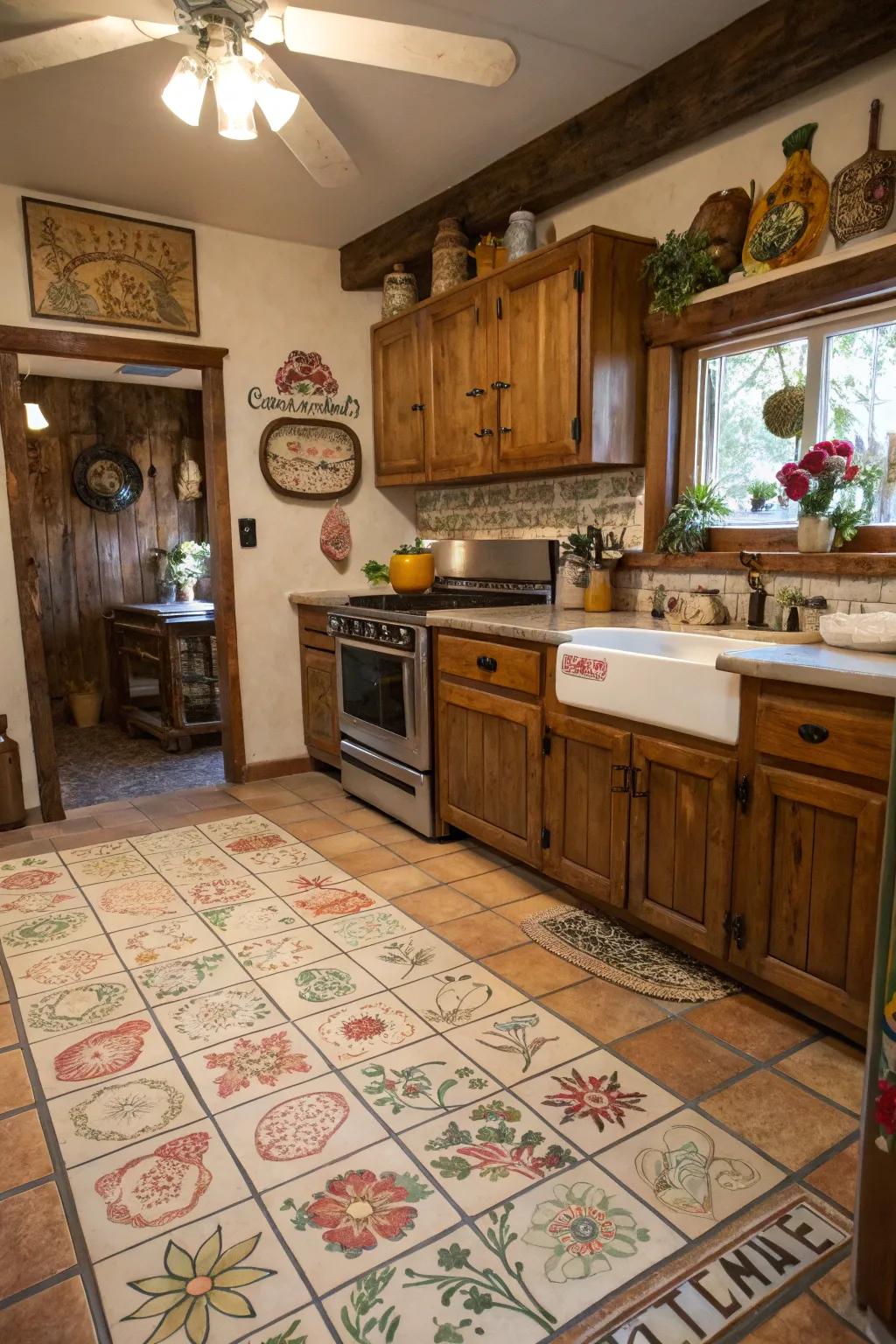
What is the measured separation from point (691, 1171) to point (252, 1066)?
0.93 m

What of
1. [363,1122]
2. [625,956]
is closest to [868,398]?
[625,956]

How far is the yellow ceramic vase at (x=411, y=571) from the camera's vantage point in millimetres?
3752

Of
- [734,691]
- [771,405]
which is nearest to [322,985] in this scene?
[734,691]

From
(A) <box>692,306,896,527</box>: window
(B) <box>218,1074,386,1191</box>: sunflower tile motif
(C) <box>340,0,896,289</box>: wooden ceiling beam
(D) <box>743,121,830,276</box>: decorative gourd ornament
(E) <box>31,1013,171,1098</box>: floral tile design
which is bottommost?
(E) <box>31,1013,171,1098</box>: floral tile design

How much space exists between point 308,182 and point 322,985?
2975mm

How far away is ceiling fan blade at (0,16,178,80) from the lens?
186 centimetres

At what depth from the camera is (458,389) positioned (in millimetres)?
3441

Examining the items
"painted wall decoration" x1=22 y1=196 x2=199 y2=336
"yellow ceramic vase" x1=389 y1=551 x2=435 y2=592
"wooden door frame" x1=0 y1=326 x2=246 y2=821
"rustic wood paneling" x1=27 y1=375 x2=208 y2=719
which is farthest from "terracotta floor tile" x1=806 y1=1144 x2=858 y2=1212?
"rustic wood paneling" x1=27 y1=375 x2=208 y2=719

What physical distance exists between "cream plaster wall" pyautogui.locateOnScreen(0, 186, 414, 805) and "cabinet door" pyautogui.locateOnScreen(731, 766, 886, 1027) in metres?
2.72

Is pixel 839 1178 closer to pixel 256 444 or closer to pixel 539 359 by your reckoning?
pixel 539 359

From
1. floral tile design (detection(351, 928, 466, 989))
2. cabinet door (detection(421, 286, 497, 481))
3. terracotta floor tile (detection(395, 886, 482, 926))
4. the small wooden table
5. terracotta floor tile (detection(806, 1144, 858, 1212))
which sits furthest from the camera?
the small wooden table

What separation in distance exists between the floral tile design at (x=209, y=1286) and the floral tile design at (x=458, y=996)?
0.66 meters

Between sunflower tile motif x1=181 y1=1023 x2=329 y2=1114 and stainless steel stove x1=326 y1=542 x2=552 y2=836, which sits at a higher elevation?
stainless steel stove x1=326 y1=542 x2=552 y2=836

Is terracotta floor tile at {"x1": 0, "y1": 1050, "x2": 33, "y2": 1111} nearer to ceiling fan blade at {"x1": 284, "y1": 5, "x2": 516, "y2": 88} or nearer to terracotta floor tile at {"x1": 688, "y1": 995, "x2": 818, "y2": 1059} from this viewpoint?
terracotta floor tile at {"x1": 688, "y1": 995, "x2": 818, "y2": 1059}
